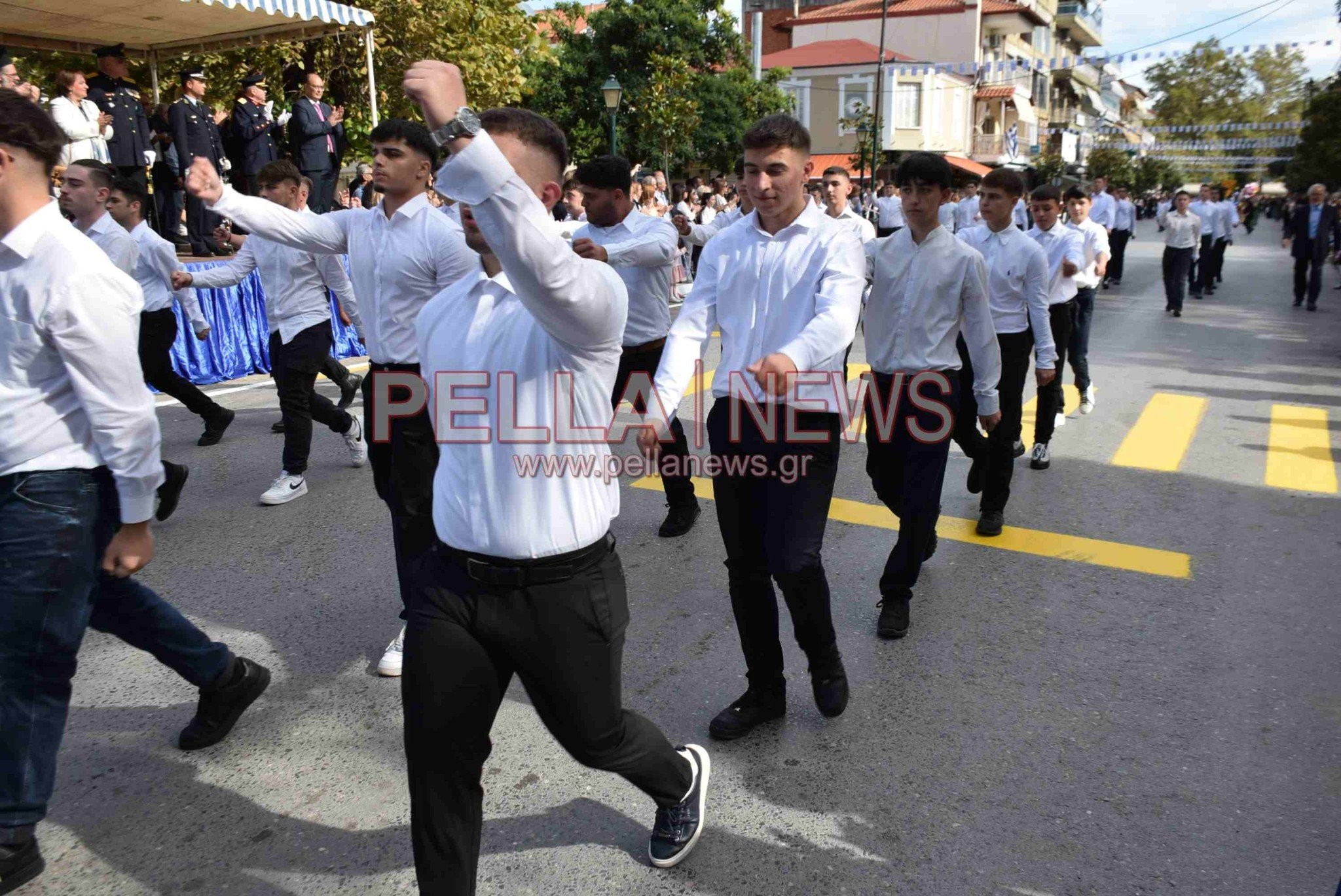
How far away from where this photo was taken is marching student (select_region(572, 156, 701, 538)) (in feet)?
17.4

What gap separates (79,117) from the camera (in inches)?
419

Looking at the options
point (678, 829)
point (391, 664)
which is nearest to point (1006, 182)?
point (391, 664)

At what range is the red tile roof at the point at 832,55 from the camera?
163ft

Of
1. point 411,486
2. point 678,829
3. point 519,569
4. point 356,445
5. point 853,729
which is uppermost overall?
point 519,569

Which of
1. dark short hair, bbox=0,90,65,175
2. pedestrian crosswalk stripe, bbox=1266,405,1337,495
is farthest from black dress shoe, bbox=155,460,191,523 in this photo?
pedestrian crosswalk stripe, bbox=1266,405,1337,495

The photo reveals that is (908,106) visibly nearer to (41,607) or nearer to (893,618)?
(893,618)

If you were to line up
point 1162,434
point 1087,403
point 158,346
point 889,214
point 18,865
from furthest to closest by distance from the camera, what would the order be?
point 889,214 → point 1087,403 → point 1162,434 → point 158,346 → point 18,865

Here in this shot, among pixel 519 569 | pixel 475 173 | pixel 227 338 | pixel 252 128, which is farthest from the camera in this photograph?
pixel 252 128

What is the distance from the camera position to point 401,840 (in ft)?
9.48

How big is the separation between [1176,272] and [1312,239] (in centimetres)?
285

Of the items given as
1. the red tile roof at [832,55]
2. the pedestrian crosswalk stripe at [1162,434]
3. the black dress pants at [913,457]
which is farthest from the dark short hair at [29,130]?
the red tile roof at [832,55]

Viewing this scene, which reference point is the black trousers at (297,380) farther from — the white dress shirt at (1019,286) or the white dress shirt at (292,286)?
the white dress shirt at (1019,286)

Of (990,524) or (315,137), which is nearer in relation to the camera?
(990,524)

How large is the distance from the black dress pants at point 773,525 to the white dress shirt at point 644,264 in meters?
1.98
